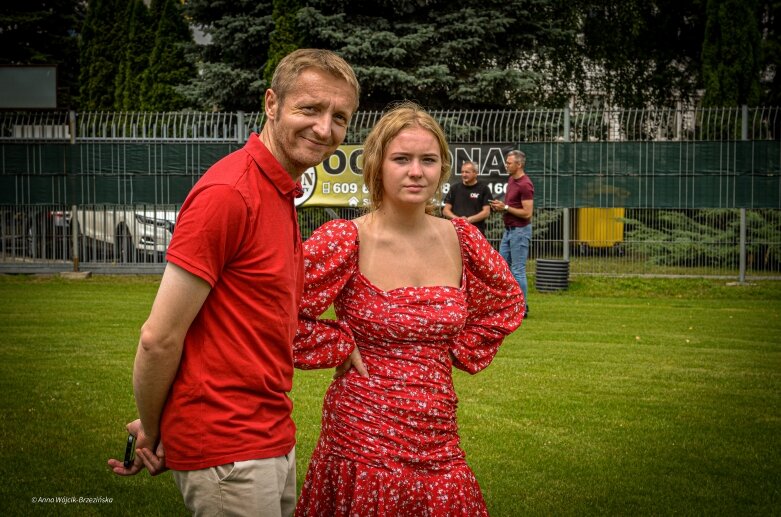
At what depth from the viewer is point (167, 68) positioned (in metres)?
27.7

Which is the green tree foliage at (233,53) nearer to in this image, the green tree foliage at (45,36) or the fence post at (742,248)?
the fence post at (742,248)

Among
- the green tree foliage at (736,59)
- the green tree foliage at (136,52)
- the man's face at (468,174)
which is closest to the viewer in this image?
the man's face at (468,174)

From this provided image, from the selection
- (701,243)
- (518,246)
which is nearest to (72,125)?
(518,246)

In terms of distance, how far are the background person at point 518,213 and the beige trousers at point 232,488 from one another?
997 cm

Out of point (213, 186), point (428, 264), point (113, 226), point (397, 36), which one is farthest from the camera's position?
point (397, 36)

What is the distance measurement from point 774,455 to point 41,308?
10.8 metres

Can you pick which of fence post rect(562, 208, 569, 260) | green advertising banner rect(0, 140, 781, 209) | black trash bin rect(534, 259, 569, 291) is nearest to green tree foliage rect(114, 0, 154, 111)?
green advertising banner rect(0, 140, 781, 209)

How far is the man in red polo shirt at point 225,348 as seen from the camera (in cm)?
221

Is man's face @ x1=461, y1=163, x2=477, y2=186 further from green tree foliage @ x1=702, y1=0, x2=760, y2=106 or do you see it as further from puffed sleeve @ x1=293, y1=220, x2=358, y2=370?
green tree foliage @ x1=702, y1=0, x2=760, y2=106

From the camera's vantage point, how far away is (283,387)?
244 cm

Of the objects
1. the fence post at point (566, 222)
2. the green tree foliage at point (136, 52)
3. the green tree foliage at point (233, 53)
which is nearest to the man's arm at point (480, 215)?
the fence post at point (566, 222)

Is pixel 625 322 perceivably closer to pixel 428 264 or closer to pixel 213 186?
pixel 428 264

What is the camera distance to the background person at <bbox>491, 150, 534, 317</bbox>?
12273mm

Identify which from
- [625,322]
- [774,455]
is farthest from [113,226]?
[774,455]
